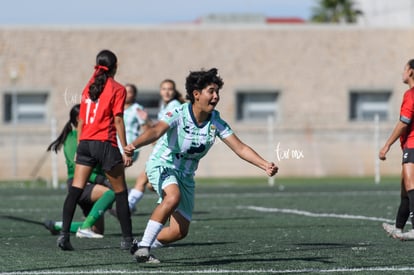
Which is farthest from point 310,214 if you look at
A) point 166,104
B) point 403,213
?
point 403,213

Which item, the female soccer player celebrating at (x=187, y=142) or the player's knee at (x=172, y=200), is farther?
the female soccer player celebrating at (x=187, y=142)

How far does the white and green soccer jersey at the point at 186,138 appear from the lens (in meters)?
10.1

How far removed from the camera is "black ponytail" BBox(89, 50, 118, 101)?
11.3 meters

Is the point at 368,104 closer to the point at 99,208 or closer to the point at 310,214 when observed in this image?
the point at 310,214

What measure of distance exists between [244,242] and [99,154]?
1.95 metres

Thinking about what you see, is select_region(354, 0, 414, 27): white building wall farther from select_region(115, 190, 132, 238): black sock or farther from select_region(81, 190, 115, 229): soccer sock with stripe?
select_region(115, 190, 132, 238): black sock

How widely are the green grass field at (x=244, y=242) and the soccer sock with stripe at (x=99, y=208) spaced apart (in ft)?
0.87

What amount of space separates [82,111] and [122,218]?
1.19 meters

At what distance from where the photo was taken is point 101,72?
1139 centimetres

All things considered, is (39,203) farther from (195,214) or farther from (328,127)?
(328,127)

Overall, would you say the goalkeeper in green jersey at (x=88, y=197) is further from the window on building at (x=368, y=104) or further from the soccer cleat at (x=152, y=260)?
the window on building at (x=368, y=104)

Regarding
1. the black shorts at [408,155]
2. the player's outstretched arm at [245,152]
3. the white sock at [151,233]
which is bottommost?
the white sock at [151,233]

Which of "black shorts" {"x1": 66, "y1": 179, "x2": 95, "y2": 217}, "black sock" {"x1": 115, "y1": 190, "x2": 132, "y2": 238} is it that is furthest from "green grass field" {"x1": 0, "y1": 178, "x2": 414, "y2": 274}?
Answer: "black shorts" {"x1": 66, "y1": 179, "x2": 95, "y2": 217}

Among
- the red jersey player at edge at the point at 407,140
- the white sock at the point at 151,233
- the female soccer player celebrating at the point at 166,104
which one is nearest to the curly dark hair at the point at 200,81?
the white sock at the point at 151,233
